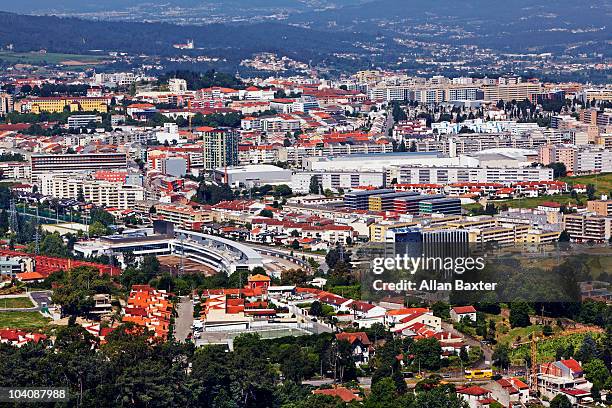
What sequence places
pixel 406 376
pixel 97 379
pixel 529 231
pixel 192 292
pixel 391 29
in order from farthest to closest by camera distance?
pixel 391 29 → pixel 529 231 → pixel 192 292 → pixel 406 376 → pixel 97 379

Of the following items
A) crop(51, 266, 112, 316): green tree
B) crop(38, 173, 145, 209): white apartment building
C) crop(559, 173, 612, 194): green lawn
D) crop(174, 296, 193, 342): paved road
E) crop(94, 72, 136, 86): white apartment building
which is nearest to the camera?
crop(174, 296, 193, 342): paved road

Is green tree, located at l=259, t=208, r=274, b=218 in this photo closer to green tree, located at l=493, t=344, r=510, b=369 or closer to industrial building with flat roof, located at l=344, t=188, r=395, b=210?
industrial building with flat roof, located at l=344, t=188, r=395, b=210

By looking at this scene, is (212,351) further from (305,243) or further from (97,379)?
(305,243)

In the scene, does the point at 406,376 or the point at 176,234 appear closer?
the point at 406,376

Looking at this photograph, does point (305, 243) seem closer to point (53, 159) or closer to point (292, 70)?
point (53, 159)

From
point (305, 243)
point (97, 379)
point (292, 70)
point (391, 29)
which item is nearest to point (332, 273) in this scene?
point (305, 243)

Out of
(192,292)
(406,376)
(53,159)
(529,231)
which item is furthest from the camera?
(53,159)

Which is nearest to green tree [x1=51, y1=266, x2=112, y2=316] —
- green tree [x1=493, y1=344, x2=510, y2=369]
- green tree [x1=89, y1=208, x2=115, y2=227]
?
green tree [x1=493, y1=344, x2=510, y2=369]

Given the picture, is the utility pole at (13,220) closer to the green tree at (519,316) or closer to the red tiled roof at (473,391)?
the green tree at (519,316)
